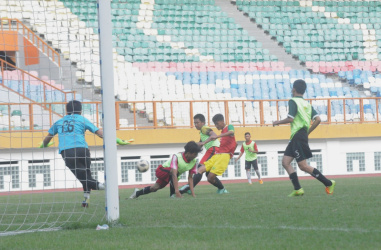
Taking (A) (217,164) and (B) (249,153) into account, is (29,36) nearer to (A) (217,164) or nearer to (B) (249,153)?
(B) (249,153)

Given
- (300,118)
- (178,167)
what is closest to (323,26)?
(178,167)

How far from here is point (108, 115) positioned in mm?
7699

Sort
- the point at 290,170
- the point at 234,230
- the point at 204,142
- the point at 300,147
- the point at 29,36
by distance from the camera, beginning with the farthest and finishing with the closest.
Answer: the point at 29,36 < the point at 204,142 < the point at 290,170 < the point at 300,147 < the point at 234,230

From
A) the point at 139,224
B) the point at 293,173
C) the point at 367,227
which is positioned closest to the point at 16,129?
the point at 293,173

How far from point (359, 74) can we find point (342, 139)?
5476 millimetres

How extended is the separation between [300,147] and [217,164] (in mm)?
3506

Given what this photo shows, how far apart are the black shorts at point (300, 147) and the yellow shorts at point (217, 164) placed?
3.31 metres

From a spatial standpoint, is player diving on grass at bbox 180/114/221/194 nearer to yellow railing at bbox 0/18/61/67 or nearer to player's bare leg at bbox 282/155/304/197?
player's bare leg at bbox 282/155/304/197

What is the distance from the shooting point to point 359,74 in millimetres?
29766

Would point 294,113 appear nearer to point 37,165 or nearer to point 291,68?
point 37,165

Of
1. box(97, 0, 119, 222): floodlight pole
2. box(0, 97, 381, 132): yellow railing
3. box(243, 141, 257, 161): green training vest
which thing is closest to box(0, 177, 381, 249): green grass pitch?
box(97, 0, 119, 222): floodlight pole

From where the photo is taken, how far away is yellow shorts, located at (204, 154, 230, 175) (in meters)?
14.2

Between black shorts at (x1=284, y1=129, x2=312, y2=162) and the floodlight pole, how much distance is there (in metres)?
4.08

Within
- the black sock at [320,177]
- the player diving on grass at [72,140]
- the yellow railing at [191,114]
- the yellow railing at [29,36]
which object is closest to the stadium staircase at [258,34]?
the yellow railing at [191,114]
